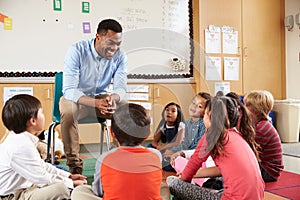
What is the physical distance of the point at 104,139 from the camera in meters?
2.35

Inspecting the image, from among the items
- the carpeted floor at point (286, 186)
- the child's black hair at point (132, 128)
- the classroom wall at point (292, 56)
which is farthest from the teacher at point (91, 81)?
the classroom wall at point (292, 56)

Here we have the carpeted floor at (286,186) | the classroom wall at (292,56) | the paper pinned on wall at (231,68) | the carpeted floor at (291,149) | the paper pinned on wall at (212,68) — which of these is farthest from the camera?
the classroom wall at (292,56)

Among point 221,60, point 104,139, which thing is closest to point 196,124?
point 104,139

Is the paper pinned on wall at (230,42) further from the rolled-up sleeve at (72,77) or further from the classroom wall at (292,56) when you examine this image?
the rolled-up sleeve at (72,77)

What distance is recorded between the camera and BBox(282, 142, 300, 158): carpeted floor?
3.16m

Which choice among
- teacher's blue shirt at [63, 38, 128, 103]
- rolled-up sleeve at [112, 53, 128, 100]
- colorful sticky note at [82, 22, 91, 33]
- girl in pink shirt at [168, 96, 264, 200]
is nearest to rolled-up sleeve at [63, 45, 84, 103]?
A: teacher's blue shirt at [63, 38, 128, 103]

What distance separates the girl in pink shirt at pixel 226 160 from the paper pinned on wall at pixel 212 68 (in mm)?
2388

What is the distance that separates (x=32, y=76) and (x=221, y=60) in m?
1.94

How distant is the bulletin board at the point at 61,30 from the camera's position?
3.27 m

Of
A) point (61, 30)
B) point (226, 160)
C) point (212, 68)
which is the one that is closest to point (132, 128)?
point (226, 160)

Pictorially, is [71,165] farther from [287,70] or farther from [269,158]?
[287,70]

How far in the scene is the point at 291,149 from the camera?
3.40 m

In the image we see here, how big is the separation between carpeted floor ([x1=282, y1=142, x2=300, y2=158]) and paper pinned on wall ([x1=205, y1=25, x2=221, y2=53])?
3.93 feet

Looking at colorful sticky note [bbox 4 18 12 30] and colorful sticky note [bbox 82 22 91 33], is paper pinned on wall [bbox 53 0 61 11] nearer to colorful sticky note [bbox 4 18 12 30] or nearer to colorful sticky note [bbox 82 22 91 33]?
colorful sticky note [bbox 82 22 91 33]
